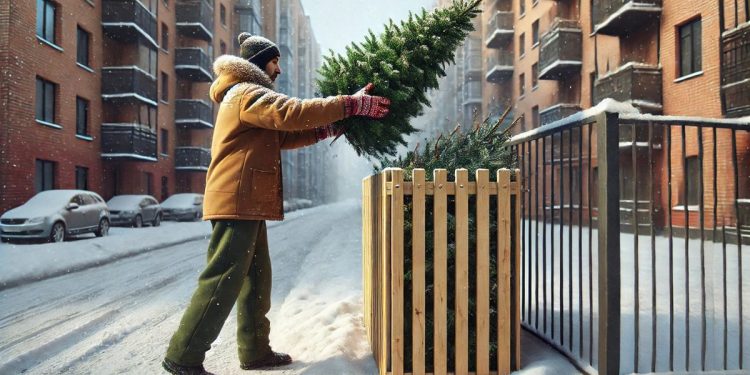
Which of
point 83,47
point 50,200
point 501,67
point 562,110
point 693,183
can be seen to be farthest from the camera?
point 501,67

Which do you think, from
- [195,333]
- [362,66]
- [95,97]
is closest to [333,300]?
[195,333]

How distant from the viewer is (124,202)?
19.5 m

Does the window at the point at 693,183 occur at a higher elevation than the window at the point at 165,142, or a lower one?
lower

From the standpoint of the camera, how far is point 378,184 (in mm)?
3117

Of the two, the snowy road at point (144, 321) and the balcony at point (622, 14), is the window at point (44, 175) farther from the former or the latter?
the balcony at point (622, 14)

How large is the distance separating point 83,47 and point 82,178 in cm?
510

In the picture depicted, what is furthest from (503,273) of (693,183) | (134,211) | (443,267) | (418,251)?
(134,211)

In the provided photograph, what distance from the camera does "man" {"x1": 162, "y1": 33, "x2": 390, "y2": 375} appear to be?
2.81 m

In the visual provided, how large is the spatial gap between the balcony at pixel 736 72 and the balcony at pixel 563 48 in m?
8.64

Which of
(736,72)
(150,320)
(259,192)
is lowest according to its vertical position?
(150,320)

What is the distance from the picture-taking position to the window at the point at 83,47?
19.4 m

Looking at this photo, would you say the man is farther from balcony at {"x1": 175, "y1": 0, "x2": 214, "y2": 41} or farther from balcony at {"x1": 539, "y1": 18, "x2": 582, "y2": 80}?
balcony at {"x1": 175, "y1": 0, "x2": 214, "y2": 41}

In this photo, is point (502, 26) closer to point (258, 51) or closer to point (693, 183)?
point (693, 183)

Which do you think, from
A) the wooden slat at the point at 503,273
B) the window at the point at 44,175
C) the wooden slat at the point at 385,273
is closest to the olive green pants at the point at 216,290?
the wooden slat at the point at 385,273
